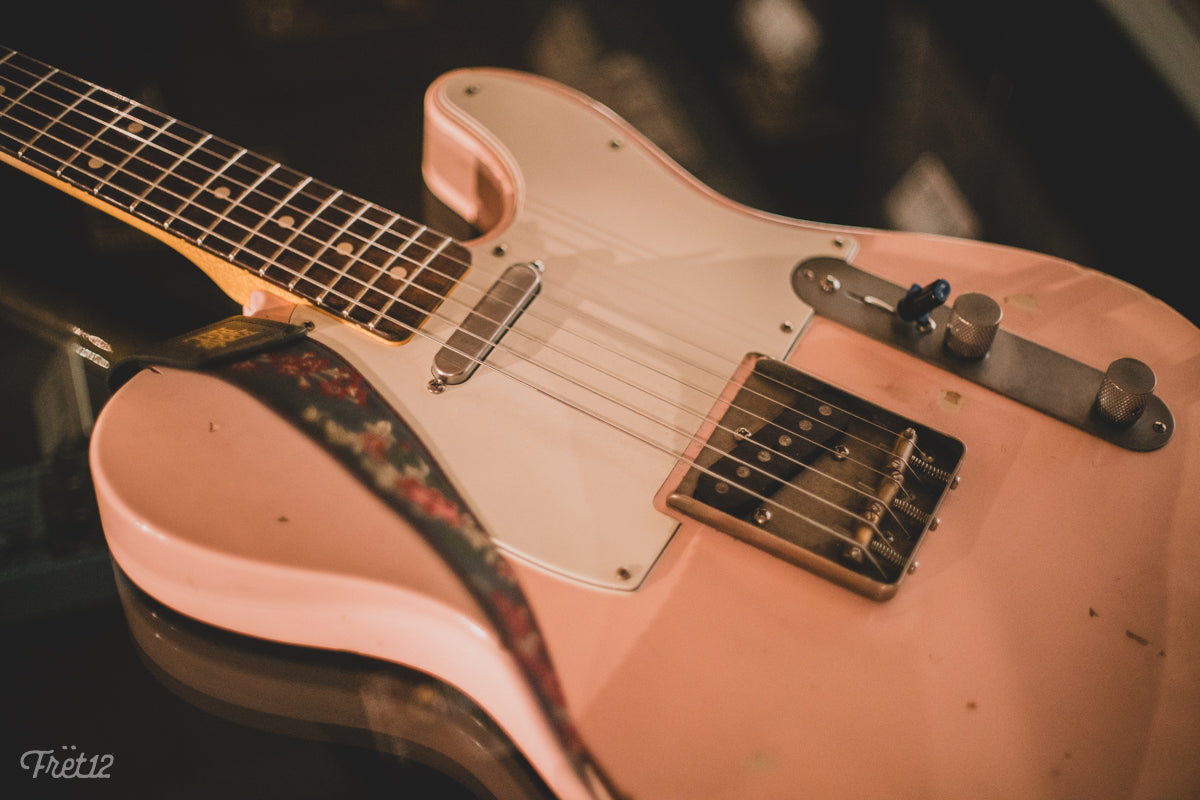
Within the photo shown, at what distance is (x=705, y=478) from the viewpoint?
0.75 metres

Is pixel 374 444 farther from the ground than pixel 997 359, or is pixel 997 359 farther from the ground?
pixel 997 359

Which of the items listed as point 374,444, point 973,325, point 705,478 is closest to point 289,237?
point 374,444

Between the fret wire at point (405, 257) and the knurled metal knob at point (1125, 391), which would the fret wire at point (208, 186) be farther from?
the knurled metal knob at point (1125, 391)

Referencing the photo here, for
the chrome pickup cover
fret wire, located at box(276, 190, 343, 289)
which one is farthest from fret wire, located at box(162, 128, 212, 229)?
the chrome pickup cover

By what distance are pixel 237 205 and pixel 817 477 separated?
0.66 metres

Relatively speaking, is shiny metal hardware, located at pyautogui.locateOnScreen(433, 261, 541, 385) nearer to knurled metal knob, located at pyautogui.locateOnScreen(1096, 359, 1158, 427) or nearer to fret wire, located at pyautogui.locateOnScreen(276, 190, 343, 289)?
fret wire, located at pyautogui.locateOnScreen(276, 190, 343, 289)

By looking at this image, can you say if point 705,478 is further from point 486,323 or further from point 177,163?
point 177,163

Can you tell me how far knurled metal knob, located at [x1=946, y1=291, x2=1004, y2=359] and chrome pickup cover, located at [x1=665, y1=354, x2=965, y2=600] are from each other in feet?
0.37

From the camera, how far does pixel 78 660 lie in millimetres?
829

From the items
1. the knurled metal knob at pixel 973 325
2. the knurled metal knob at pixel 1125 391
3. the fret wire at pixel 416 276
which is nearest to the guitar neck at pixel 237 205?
the fret wire at pixel 416 276

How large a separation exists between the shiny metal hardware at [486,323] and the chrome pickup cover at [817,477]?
0.22m

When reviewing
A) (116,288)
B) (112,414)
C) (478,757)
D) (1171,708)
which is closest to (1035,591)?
(1171,708)

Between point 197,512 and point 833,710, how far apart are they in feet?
1.80

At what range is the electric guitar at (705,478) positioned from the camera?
2.17 feet
